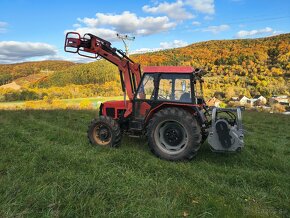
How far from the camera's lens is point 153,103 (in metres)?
7.50

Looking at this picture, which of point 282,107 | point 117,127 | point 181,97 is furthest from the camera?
point 282,107

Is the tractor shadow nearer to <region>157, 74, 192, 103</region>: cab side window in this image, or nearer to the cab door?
the cab door

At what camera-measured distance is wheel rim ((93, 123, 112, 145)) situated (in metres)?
7.91

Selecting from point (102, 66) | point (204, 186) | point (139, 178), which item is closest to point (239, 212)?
point (204, 186)

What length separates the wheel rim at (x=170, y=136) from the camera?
23.0 feet

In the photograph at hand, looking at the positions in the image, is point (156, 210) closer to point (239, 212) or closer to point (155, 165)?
point (239, 212)

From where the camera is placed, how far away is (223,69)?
51188 millimetres

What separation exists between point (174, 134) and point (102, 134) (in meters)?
2.04

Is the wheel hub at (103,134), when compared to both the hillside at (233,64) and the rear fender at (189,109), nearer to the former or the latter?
the rear fender at (189,109)

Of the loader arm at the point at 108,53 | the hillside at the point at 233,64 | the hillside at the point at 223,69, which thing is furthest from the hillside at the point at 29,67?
the loader arm at the point at 108,53

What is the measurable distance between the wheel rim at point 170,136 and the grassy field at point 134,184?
534 mm

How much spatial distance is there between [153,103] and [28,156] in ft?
10.3

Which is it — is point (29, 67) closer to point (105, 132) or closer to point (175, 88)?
point (105, 132)

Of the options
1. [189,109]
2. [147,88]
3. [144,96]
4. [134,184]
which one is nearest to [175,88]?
[189,109]
